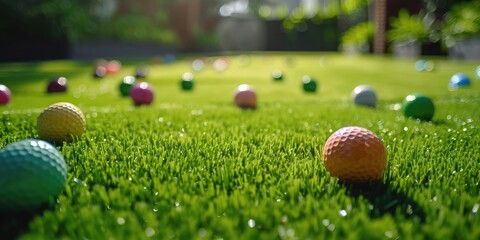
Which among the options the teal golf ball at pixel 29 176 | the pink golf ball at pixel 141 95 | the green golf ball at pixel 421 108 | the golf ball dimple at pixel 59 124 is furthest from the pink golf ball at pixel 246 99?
the teal golf ball at pixel 29 176

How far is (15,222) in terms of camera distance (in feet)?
5.29

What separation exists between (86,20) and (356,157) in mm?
21823

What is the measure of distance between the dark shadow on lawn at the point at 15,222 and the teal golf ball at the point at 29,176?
3 centimetres

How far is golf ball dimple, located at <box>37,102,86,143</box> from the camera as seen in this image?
288cm

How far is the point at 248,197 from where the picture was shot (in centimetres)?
180

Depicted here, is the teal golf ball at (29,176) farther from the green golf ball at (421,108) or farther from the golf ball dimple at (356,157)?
the green golf ball at (421,108)

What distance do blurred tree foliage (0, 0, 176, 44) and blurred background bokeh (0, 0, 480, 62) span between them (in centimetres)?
4

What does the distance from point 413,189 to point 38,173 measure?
5.37 ft

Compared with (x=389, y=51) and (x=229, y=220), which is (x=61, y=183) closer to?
(x=229, y=220)

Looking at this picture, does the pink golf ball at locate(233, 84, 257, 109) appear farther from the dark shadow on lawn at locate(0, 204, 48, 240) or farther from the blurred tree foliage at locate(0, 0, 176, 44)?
the blurred tree foliage at locate(0, 0, 176, 44)

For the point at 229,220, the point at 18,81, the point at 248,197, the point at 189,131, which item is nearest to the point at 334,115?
the point at 189,131

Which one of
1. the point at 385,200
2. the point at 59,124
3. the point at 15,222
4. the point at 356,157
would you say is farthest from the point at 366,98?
the point at 15,222

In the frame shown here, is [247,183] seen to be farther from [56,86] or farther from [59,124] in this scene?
[56,86]

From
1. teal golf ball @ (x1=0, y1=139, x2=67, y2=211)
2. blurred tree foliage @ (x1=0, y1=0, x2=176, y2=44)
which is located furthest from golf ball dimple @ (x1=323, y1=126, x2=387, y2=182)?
blurred tree foliage @ (x1=0, y1=0, x2=176, y2=44)
